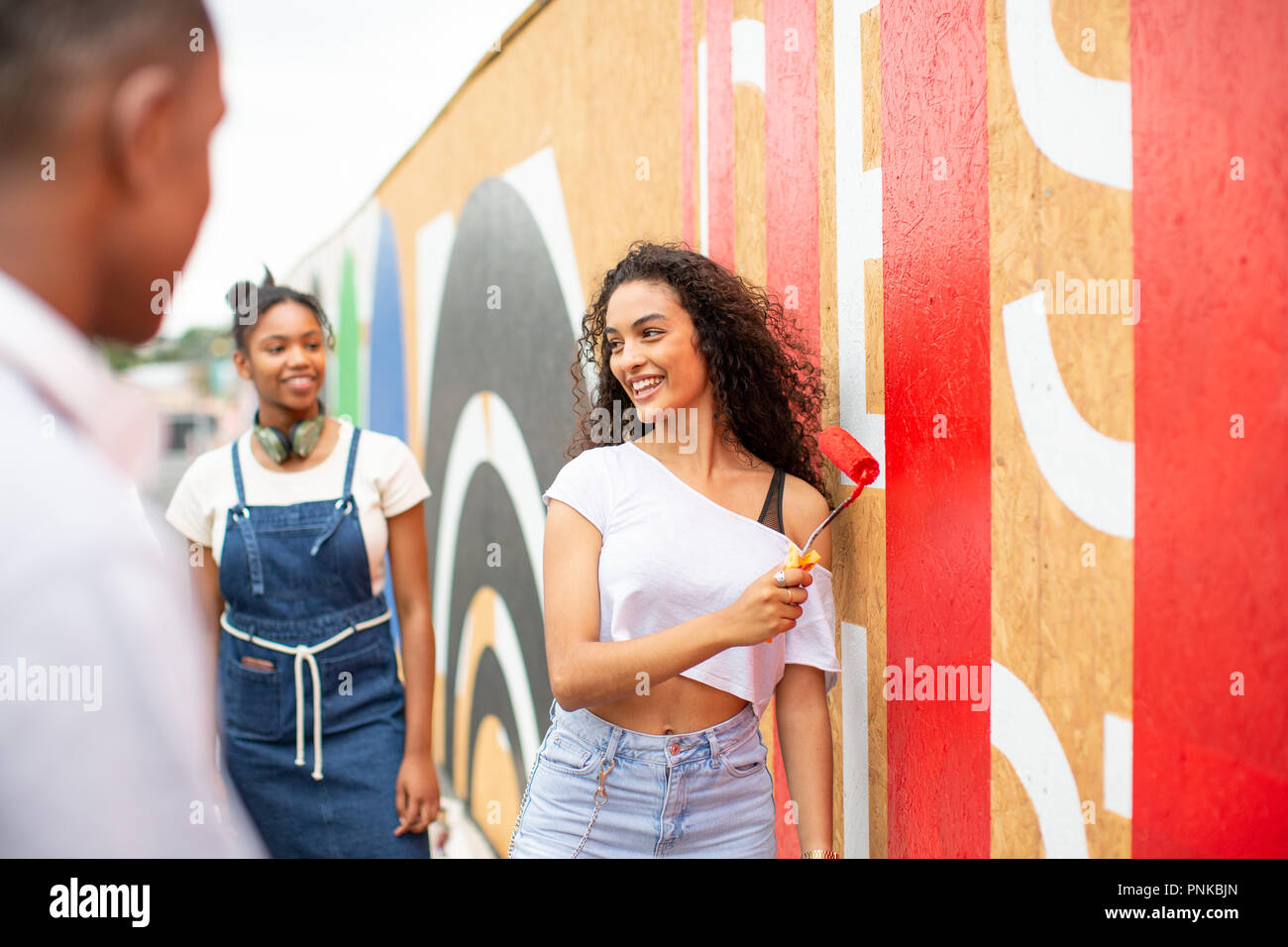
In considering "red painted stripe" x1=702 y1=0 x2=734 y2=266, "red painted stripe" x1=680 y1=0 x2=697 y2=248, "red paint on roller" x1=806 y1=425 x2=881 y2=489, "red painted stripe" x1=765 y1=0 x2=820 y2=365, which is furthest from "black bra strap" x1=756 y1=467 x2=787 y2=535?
"red painted stripe" x1=680 y1=0 x2=697 y2=248

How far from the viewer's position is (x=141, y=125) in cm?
76

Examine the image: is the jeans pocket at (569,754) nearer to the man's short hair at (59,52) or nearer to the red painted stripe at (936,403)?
the red painted stripe at (936,403)

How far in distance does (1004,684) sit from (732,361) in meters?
0.83

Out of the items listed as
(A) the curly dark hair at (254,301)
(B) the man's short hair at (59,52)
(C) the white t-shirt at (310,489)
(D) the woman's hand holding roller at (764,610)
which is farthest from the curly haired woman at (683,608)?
(A) the curly dark hair at (254,301)

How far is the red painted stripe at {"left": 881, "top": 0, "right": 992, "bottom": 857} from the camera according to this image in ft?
5.91

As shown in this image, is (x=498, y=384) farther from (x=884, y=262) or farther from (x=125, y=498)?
(x=125, y=498)

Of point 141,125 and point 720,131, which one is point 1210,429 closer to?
point 141,125

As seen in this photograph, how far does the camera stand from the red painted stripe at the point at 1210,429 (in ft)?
4.23

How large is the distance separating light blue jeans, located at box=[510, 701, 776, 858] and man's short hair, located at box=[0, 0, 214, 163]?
4.59ft

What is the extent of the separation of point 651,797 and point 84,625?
138 cm

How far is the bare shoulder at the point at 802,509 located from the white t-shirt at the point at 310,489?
43.1 inches

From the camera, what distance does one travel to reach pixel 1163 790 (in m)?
1.43

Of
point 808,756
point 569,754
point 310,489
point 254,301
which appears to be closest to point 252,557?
point 310,489

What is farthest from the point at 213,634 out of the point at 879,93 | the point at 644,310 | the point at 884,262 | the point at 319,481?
the point at 879,93
